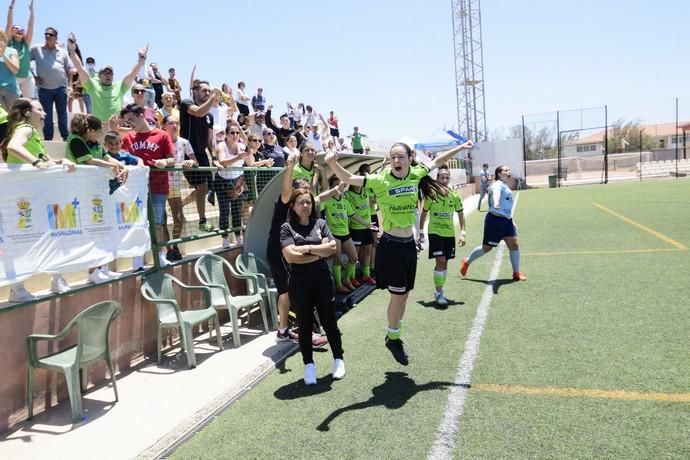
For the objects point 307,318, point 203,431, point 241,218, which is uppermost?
point 241,218

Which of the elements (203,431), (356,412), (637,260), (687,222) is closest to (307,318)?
(356,412)

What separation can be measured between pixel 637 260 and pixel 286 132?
28.4 feet

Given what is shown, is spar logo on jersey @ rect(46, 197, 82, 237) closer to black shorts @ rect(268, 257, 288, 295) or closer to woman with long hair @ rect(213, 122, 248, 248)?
black shorts @ rect(268, 257, 288, 295)

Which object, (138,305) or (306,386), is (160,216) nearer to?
(138,305)

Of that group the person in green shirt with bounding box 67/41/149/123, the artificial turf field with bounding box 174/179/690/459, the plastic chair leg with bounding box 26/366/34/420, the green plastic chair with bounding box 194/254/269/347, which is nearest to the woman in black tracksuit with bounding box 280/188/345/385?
the artificial turf field with bounding box 174/179/690/459

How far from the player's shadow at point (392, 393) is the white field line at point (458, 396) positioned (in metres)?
0.18

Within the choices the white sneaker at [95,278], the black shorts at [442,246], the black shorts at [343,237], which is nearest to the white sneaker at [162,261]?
the white sneaker at [95,278]

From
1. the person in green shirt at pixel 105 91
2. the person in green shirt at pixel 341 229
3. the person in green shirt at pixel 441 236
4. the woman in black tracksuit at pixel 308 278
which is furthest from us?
the person in green shirt at pixel 105 91

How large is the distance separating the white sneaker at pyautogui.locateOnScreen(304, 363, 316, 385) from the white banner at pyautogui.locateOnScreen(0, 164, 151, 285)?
95.8 inches

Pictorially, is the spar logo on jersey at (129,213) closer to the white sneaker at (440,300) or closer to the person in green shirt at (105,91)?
the person in green shirt at (105,91)

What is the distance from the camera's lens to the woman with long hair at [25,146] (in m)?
4.42

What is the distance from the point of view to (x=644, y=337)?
522 centimetres

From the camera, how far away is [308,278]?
475 centimetres

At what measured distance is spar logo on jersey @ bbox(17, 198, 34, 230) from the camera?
431cm
